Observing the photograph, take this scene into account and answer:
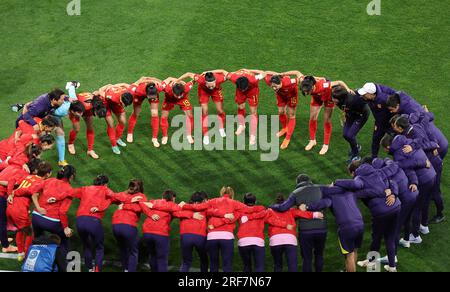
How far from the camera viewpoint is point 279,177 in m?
15.3

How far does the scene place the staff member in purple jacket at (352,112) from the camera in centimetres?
1481

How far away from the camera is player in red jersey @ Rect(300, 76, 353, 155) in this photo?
15016mm

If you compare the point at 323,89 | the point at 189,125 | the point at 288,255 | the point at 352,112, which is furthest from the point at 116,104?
the point at 288,255

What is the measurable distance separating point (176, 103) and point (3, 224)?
4530mm

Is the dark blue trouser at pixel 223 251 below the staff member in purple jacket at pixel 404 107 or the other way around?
below

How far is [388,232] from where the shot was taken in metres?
12.5

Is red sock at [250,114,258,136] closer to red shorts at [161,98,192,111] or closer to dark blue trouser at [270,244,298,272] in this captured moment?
red shorts at [161,98,192,111]

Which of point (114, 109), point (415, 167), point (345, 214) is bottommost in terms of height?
point (345, 214)

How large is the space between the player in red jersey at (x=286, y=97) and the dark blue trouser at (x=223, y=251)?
4.25 meters

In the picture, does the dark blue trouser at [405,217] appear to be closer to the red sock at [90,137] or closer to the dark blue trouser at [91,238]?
the dark blue trouser at [91,238]

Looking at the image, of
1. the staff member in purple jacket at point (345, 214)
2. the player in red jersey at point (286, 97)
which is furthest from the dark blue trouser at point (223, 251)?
the player in red jersey at point (286, 97)

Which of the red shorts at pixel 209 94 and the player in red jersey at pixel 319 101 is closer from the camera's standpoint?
the player in red jersey at pixel 319 101

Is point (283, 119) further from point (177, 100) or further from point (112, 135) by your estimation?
point (112, 135)

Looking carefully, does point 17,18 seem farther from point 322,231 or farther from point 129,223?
point 322,231
